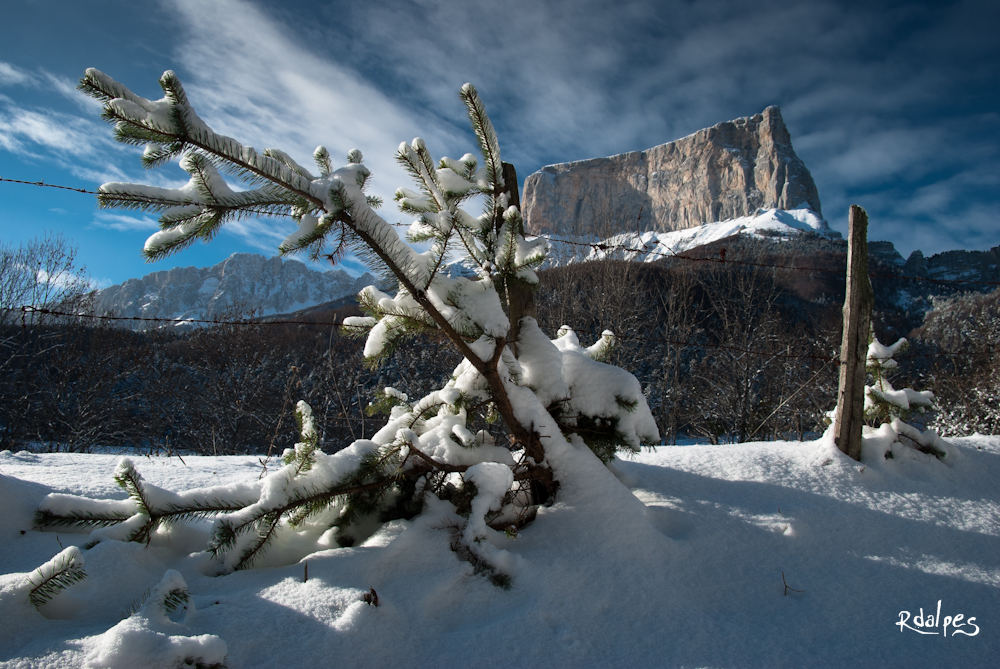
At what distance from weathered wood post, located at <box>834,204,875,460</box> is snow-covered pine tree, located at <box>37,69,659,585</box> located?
2081 mm

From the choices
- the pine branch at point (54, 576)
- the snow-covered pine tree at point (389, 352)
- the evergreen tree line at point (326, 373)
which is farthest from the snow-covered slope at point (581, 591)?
the evergreen tree line at point (326, 373)

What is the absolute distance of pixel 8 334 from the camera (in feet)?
49.9

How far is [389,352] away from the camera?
196cm

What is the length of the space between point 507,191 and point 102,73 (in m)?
1.69

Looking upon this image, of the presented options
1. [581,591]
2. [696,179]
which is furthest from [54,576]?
[696,179]

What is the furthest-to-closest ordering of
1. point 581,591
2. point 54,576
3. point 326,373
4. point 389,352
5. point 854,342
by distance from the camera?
point 326,373 < point 854,342 < point 389,352 < point 581,591 < point 54,576

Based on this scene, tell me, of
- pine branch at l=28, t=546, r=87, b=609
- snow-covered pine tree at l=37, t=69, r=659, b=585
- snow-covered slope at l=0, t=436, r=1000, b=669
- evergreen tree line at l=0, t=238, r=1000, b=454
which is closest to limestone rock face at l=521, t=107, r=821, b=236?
evergreen tree line at l=0, t=238, r=1000, b=454

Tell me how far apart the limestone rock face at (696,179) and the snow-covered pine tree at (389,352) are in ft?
241

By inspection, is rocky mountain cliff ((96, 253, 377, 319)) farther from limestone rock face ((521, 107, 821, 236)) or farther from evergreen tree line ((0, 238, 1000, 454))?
evergreen tree line ((0, 238, 1000, 454))

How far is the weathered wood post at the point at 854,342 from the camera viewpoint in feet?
11.3

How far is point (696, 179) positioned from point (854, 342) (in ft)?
302

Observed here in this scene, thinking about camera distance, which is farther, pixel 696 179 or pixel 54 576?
pixel 696 179

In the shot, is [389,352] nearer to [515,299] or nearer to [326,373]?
[515,299]

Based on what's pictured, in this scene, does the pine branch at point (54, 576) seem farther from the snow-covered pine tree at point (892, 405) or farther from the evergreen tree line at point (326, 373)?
the evergreen tree line at point (326, 373)
